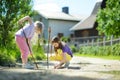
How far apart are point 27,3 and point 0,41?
10.6ft

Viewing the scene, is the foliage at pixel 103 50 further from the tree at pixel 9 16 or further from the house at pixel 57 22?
the house at pixel 57 22

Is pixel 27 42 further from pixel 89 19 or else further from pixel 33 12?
pixel 89 19

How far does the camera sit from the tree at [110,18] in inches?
1060

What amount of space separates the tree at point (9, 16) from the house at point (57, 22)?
44.7 metres

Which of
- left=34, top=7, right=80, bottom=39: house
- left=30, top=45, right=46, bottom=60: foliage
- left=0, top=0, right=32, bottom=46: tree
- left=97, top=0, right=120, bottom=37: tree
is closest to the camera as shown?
left=0, top=0, right=32, bottom=46: tree

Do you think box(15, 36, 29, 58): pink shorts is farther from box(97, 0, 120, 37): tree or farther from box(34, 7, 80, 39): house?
box(34, 7, 80, 39): house

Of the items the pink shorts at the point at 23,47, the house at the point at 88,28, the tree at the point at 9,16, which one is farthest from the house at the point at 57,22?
the pink shorts at the point at 23,47

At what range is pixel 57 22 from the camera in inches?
2586

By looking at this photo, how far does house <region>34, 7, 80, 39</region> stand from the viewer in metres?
64.9

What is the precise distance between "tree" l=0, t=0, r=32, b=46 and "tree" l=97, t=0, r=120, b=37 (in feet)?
29.4

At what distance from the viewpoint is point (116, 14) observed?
26672mm

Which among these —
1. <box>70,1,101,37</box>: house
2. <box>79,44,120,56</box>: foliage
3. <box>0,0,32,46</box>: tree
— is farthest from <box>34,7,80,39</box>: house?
<box>0,0,32,46</box>: tree

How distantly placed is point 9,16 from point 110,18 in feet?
33.8

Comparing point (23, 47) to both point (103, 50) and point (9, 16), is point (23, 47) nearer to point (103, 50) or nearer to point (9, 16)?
point (9, 16)
